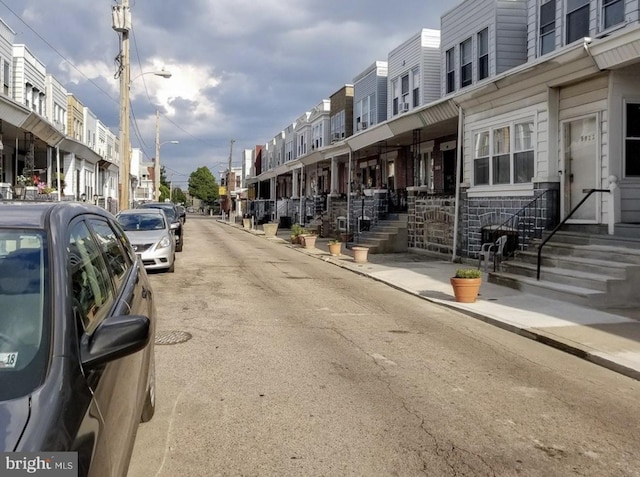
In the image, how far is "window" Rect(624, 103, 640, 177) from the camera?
11.8 m

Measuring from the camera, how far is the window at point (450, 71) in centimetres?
2112

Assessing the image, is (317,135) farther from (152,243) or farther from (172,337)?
(172,337)

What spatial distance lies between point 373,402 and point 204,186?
115390mm

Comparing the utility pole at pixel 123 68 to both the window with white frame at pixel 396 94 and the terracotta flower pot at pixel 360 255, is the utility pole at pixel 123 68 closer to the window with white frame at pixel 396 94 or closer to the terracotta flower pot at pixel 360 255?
the terracotta flower pot at pixel 360 255

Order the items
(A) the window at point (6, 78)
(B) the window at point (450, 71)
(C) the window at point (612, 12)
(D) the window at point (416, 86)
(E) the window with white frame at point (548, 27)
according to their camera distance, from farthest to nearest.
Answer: (A) the window at point (6, 78), (D) the window at point (416, 86), (B) the window at point (450, 71), (E) the window with white frame at point (548, 27), (C) the window at point (612, 12)

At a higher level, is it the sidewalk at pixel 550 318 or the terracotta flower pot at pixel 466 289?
the terracotta flower pot at pixel 466 289

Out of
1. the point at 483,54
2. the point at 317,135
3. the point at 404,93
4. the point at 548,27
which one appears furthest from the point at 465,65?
the point at 317,135

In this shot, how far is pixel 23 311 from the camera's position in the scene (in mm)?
2398

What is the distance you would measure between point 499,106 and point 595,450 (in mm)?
12044

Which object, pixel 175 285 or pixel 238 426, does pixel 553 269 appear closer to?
pixel 175 285

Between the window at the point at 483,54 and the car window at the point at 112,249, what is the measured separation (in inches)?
679

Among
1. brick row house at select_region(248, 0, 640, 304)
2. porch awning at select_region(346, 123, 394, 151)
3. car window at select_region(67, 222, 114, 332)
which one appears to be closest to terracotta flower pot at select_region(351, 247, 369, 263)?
brick row house at select_region(248, 0, 640, 304)

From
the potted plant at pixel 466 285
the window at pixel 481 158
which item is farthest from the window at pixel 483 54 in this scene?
the potted plant at pixel 466 285

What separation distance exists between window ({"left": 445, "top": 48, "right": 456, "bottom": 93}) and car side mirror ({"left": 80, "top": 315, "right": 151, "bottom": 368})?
20.2 meters
